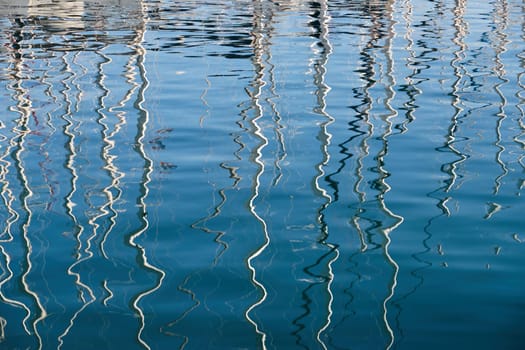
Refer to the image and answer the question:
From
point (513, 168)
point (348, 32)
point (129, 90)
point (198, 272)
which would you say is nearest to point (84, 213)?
point (198, 272)

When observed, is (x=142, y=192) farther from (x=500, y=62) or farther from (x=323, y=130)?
(x=500, y=62)

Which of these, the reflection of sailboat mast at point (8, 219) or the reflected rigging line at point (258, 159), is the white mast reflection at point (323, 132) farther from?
the reflection of sailboat mast at point (8, 219)

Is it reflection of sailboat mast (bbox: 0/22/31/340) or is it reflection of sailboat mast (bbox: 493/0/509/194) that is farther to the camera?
reflection of sailboat mast (bbox: 493/0/509/194)

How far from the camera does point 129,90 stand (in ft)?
53.9

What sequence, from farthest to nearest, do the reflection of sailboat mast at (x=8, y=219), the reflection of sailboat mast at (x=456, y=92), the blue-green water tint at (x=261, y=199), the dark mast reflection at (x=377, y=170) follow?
the reflection of sailboat mast at (x=456, y=92) < the dark mast reflection at (x=377, y=170) < the reflection of sailboat mast at (x=8, y=219) < the blue-green water tint at (x=261, y=199)

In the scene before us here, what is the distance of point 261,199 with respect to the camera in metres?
10.1

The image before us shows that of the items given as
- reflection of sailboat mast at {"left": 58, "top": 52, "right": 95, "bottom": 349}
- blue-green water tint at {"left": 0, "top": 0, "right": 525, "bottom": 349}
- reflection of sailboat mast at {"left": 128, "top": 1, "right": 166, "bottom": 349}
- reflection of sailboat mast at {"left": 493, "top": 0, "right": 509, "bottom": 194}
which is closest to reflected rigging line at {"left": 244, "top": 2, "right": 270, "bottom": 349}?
blue-green water tint at {"left": 0, "top": 0, "right": 525, "bottom": 349}

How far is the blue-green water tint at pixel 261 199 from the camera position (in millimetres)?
7012

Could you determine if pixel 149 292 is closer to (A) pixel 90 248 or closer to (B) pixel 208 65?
(A) pixel 90 248

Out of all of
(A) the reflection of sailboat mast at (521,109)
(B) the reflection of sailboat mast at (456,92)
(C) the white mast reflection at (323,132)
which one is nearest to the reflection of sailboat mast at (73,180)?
(C) the white mast reflection at (323,132)

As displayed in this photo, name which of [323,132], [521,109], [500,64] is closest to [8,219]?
[323,132]

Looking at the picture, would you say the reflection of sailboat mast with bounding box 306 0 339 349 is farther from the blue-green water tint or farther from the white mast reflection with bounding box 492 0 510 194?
the white mast reflection with bounding box 492 0 510 194

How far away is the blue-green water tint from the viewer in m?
7.01

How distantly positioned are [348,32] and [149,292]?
1809cm
